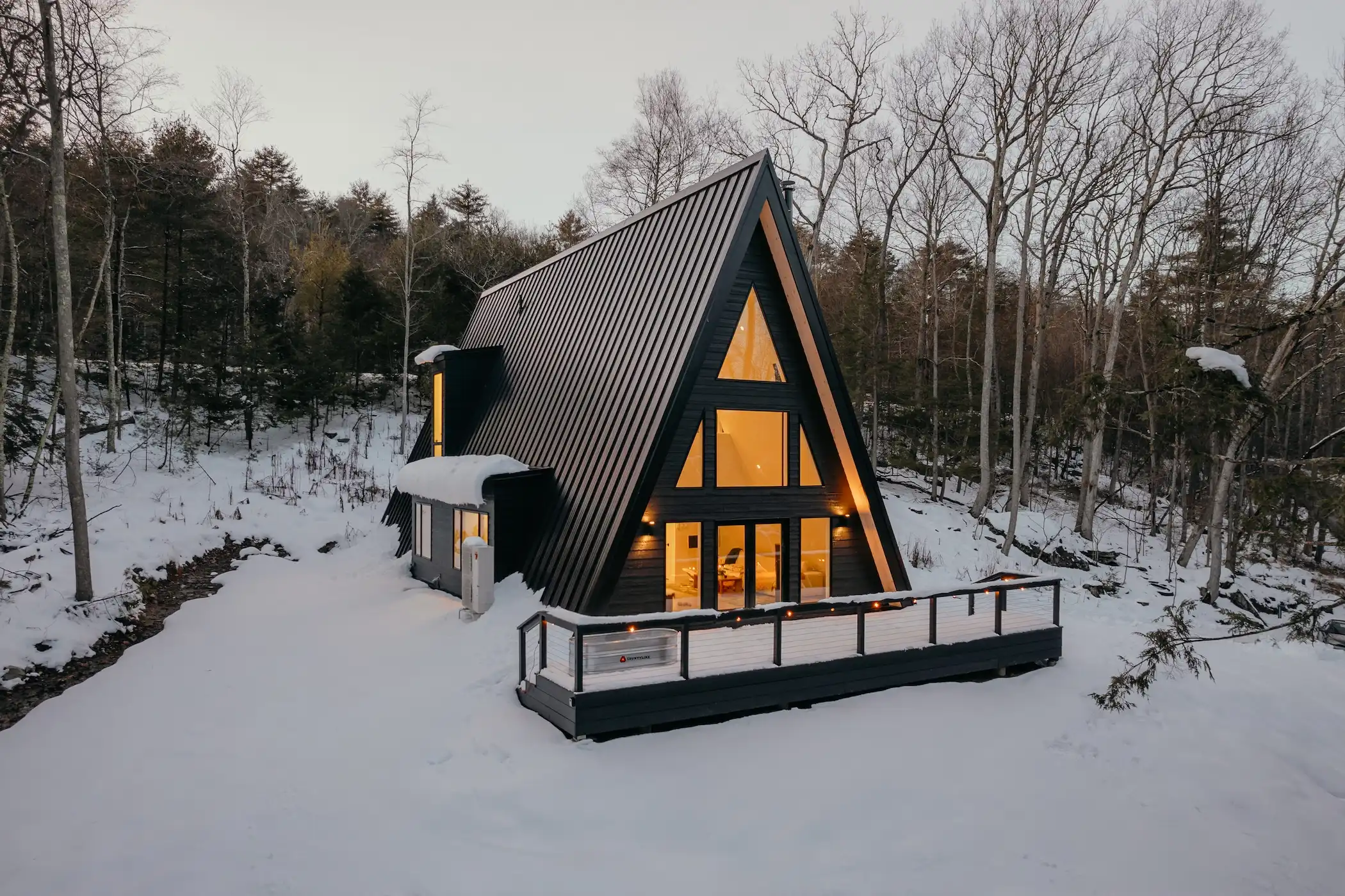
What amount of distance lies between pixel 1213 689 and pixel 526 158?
130ft

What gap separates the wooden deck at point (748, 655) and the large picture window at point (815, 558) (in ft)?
3.07

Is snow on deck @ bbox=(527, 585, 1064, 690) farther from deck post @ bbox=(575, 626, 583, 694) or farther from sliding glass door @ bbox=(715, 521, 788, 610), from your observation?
sliding glass door @ bbox=(715, 521, 788, 610)

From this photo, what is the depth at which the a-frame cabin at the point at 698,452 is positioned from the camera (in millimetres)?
8641

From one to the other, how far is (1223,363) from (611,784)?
6.08 meters

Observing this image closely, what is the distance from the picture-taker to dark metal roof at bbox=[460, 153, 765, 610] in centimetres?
863

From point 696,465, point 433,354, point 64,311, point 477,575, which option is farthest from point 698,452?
point 64,311

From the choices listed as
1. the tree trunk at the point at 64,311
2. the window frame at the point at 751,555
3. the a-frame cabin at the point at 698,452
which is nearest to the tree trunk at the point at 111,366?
the tree trunk at the point at 64,311

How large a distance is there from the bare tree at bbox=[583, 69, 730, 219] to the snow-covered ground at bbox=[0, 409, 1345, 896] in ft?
57.9

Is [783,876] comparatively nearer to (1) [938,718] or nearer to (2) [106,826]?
(1) [938,718]

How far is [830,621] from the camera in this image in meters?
8.48

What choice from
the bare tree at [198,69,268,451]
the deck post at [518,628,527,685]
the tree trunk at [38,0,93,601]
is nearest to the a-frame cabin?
A: the deck post at [518,628,527,685]

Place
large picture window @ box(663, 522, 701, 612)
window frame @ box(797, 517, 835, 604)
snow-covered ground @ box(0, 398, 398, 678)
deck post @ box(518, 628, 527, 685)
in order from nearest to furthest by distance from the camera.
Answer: deck post @ box(518, 628, 527, 685) < snow-covered ground @ box(0, 398, 398, 678) < large picture window @ box(663, 522, 701, 612) < window frame @ box(797, 517, 835, 604)

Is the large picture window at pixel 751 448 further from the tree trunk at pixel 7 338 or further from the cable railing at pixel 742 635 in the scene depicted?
the tree trunk at pixel 7 338

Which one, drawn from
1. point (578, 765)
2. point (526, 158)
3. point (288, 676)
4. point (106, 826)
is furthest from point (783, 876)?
point (526, 158)
